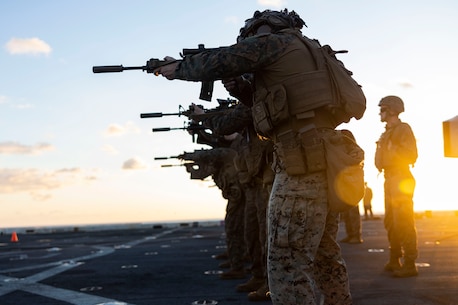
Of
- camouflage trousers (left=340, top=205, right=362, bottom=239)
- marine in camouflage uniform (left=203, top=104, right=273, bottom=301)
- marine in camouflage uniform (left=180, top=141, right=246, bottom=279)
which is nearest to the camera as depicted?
marine in camouflage uniform (left=203, top=104, right=273, bottom=301)

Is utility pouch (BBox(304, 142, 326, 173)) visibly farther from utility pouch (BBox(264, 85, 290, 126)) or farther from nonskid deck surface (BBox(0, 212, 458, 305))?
nonskid deck surface (BBox(0, 212, 458, 305))

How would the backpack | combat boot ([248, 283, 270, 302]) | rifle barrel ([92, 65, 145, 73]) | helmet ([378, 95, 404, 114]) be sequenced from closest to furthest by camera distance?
the backpack → rifle barrel ([92, 65, 145, 73]) → combat boot ([248, 283, 270, 302]) → helmet ([378, 95, 404, 114])

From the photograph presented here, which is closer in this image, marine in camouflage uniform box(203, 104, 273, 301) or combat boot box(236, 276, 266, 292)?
marine in camouflage uniform box(203, 104, 273, 301)

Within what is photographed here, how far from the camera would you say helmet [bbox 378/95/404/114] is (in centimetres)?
716

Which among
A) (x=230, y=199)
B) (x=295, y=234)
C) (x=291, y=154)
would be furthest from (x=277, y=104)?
(x=230, y=199)

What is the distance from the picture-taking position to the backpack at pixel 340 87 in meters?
3.33

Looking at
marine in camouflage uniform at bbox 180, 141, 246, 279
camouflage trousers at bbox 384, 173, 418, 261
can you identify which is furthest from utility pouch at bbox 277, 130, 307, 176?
marine in camouflage uniform at bbox 180, 141, 246, 279

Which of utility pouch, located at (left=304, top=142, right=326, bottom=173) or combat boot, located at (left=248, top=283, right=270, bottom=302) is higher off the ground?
utility pouch, located at (left=304, top=142, right=326, bottom=173)

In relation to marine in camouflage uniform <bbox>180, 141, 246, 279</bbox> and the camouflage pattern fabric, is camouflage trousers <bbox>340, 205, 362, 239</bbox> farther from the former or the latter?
the camouflage pattern fabric

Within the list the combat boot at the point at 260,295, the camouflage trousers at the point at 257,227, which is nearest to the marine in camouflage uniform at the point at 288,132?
the combat boot at the point at 260,295

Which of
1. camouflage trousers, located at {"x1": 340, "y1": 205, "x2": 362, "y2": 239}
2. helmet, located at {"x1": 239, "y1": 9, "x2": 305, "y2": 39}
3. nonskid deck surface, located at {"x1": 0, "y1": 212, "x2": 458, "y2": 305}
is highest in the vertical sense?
helmet, located at {"x1": 239, "y1": 9, "x2": 305, "y2": 39}

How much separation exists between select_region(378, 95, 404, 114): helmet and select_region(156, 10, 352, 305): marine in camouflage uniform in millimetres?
4012

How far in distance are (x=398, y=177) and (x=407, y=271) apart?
4.05ft

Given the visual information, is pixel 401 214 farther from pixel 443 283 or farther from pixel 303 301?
pixel 303 301
